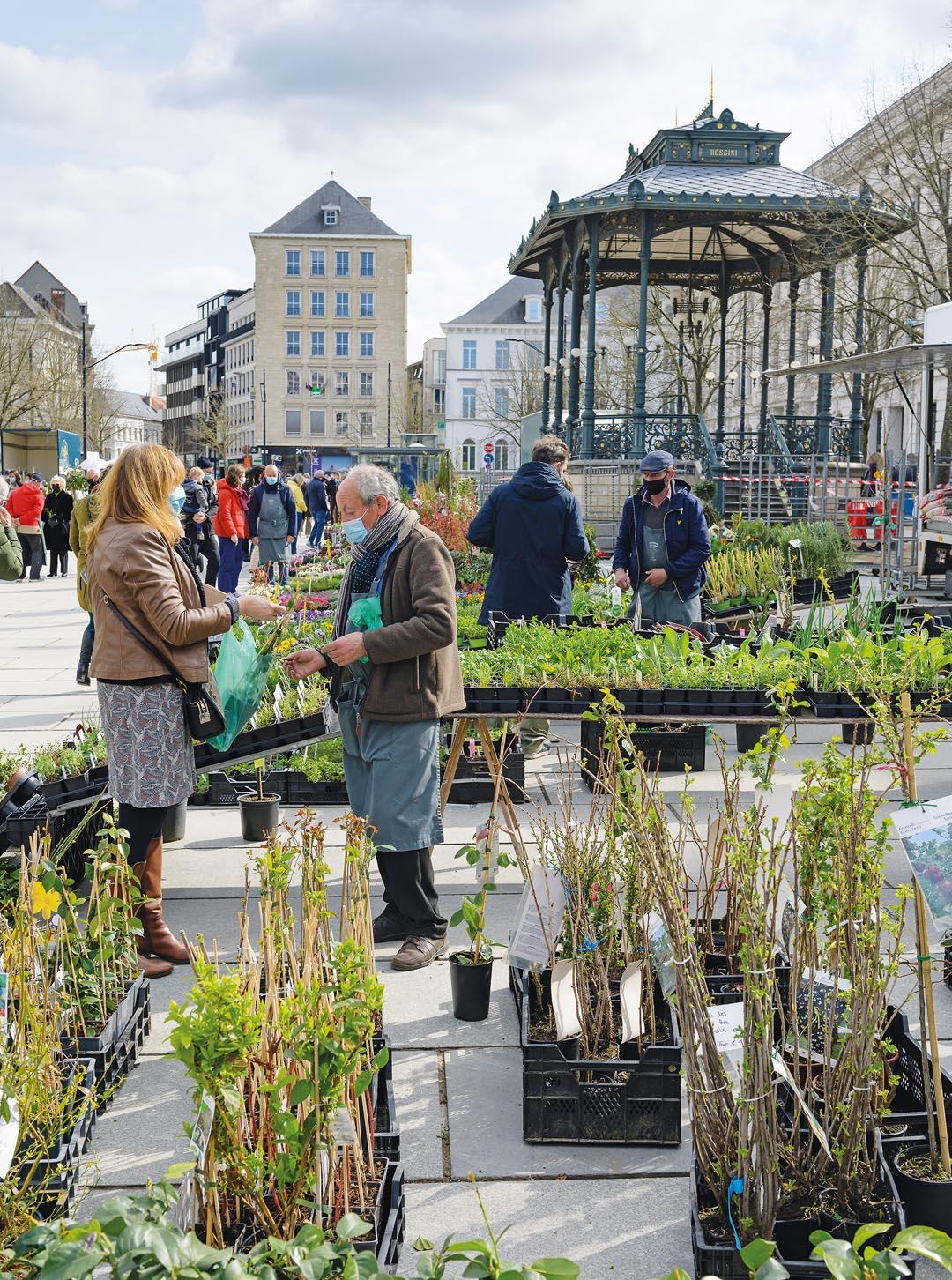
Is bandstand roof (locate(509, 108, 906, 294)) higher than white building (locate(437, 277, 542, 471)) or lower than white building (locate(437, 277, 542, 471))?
→ lower

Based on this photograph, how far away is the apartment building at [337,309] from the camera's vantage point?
264 ft

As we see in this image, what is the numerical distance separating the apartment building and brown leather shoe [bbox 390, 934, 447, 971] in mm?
76517

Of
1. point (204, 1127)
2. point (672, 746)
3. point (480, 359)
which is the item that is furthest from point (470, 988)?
point (480, 359)

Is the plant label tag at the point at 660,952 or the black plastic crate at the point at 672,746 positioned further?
the black plastic crate at the point at 672,746

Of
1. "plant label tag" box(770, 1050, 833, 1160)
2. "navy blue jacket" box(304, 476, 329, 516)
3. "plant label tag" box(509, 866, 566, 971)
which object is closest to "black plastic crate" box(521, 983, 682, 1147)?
"plant label tag" box(509, 866, 566, 971)

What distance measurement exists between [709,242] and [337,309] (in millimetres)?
62168

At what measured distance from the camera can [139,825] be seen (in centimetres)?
447

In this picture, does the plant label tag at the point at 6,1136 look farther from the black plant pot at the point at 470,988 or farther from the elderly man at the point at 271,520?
the elderly man at the point at 271,520

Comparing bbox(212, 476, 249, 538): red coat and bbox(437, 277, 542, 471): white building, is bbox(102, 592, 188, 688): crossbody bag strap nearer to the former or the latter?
bbox(212, 476, 249, 538): red coat

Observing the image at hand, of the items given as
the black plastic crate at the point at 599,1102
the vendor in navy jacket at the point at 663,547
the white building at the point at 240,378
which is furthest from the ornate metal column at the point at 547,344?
the white building at the point at 240,378

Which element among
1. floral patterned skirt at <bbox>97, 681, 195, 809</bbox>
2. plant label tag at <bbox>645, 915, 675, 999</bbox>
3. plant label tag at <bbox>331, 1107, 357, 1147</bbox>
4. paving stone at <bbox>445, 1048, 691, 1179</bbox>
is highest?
floral patterned skirt at <bbox>97, 681, 195, 809</bbox>

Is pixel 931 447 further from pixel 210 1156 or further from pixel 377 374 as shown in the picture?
pixel 377 374

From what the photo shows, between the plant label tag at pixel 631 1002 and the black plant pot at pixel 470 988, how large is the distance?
25.9 inches

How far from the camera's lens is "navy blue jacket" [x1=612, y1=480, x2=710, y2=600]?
7789mm
